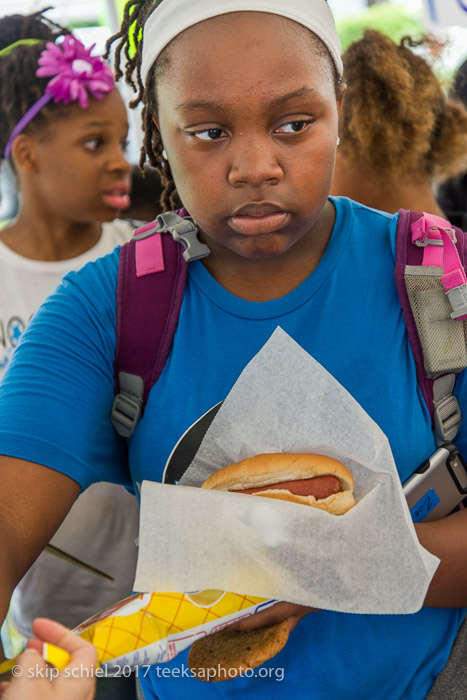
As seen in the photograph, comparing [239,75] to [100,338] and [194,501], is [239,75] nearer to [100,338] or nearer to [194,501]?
[100,338]

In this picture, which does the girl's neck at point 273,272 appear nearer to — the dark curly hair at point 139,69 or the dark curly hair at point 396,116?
the dark curly hair at point 139,69


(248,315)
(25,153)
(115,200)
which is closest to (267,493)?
(248,315)

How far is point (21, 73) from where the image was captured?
2.63 m

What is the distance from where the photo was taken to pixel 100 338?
4.25 feet

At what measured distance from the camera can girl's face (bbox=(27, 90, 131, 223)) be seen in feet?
8.70

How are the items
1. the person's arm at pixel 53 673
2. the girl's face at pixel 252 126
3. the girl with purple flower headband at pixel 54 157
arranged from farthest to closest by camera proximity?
the girl with purple flower headband at pixel 54 157
the girl's face at pixel 252 126
the person's arm at pixel 53 673

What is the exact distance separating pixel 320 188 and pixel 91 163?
161 centimetres

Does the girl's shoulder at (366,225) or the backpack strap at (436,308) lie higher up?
the girl's shoulder at (366,225)

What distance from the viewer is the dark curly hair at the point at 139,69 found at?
1287 millimetres

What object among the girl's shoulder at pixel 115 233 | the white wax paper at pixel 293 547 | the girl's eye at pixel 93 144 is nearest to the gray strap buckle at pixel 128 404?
the white wax paper at pixel 293 547

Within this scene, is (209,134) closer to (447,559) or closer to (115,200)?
(447,559)

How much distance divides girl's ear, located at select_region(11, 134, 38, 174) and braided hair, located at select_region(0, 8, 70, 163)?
48 mm

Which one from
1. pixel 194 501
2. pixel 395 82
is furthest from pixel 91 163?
pixel 194 501

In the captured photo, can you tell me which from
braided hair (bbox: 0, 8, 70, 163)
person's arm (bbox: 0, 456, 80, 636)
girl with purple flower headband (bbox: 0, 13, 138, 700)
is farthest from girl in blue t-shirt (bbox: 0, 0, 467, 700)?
braided hair (bbox: 0, 8, 70, 163)
